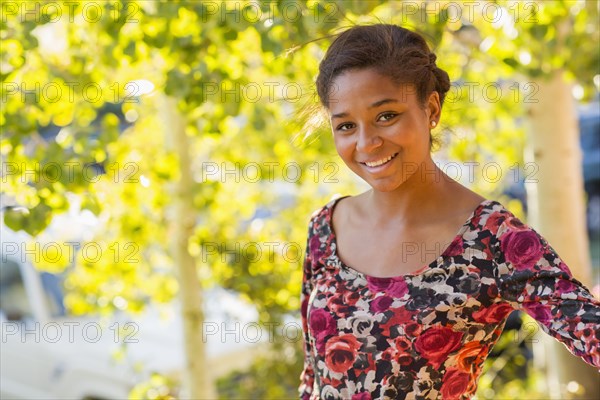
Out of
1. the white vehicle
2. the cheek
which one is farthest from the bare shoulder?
the white vehicle

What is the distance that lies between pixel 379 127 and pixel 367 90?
0.08 metres

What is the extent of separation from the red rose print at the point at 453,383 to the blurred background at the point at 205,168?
0.72 m

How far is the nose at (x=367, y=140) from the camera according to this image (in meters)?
1.79

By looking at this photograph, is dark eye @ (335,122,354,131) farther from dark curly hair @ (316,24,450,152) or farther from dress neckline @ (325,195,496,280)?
dress neckline @ (325,195,496,280)

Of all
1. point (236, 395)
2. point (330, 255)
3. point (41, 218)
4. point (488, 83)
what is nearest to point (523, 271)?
point (330, 255)

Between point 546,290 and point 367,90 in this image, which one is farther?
point 367,90

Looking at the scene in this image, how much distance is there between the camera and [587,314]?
151 centimetres

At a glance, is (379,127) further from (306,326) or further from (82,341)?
(82,341)

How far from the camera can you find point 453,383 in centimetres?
181

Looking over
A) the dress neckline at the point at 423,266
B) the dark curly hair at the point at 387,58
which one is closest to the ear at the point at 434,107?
the dark curly hair at the point at 387,58

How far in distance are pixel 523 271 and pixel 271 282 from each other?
9.22 feet

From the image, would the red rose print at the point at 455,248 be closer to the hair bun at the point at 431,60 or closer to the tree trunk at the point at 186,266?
the hair bun at the point at 431,60

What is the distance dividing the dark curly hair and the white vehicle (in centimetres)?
256

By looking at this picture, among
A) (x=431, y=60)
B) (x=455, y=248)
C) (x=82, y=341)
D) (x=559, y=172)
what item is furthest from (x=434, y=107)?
(x=82, y=341)
